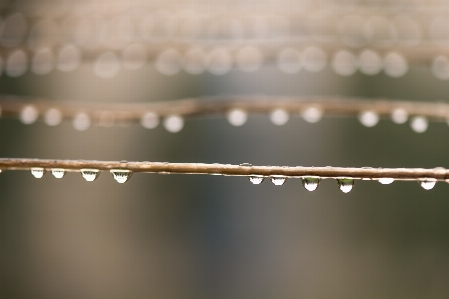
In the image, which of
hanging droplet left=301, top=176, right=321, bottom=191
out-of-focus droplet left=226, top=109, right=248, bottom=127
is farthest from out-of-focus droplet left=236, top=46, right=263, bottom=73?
hanging droplet left=301, top=176, right=321, bottom=191

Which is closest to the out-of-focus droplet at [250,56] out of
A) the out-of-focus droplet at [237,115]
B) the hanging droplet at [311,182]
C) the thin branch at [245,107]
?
the out-of-focus droplet at [237,115]

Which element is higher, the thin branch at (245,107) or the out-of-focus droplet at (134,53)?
the out-of-focus droplet at (134,53)

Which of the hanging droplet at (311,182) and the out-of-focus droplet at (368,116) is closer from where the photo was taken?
the hanging droplet at (311,182)

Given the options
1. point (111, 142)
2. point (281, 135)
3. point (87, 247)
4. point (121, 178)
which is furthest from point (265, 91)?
point (121, 178)

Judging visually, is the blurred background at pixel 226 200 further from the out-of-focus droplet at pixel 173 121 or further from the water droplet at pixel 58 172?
the water droplet at pixel 58 172

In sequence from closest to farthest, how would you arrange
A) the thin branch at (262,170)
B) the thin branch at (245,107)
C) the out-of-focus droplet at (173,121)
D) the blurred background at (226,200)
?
the thin branch at (262,170)
the thin branch at (245,107)
the out-of-focus droplet at (173,121)
the blurred background at (226,200)

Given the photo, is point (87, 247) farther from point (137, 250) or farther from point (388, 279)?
point (388, 279)

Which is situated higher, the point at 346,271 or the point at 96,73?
the point at 96,73

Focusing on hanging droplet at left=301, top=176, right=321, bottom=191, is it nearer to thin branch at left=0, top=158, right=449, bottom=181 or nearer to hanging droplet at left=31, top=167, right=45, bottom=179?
thin branch at left=0, top=158, right=449, bottom=181

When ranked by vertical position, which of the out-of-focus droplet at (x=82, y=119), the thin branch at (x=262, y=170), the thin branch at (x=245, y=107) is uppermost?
the out-of-focus droplet at (x=82, y=119)

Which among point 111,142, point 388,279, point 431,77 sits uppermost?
point 431,77
